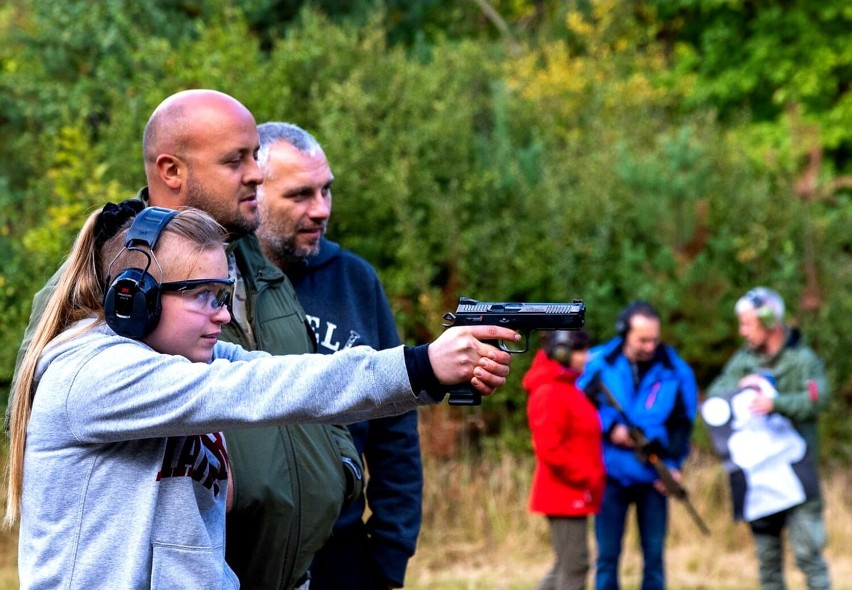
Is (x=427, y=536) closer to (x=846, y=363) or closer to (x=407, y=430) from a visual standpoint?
(x=846, y=363)

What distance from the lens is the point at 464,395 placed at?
2467 mm

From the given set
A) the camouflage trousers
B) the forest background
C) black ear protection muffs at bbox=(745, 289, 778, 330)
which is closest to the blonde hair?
black ear protection muffs at bbox=(745, 289, 778, 330)

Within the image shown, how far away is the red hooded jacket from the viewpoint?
7.13 meters

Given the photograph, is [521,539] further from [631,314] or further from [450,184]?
[450,184]

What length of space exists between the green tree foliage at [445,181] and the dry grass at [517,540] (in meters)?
1.47

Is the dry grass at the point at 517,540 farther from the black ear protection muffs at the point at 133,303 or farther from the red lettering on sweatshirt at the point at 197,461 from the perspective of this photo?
the black ear protection muffs at the point at 133,303

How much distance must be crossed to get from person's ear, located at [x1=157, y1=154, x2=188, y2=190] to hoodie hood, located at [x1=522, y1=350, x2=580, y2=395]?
4108mm

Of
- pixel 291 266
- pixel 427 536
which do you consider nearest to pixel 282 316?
pixel 291 266

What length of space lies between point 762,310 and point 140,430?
6.18 metres

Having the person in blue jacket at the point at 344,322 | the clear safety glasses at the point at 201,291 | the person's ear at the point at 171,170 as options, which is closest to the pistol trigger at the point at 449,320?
the clear safety glasses at the point at 201,291

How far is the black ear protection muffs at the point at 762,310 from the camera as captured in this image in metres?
7.97

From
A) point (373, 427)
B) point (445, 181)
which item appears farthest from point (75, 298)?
point (445, 181)

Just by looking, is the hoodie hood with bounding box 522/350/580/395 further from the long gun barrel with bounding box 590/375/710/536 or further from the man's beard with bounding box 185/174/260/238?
the man's beard with bounding box 185/174/260/238

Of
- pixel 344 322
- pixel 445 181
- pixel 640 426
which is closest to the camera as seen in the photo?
pixel 344 322
